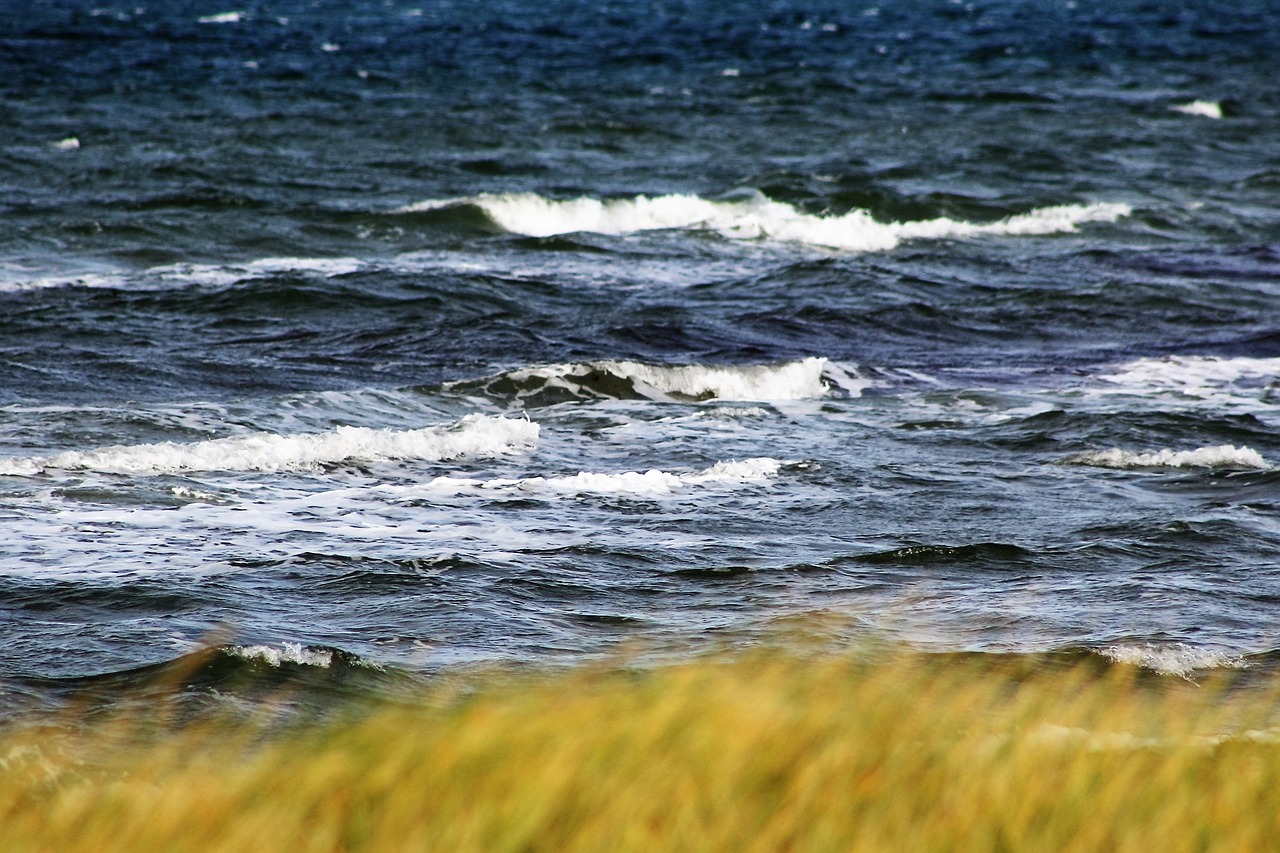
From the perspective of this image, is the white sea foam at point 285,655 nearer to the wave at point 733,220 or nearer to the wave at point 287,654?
the wave at point 287,654

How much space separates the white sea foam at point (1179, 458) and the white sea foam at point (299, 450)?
361 cm

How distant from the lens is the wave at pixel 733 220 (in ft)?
70.4

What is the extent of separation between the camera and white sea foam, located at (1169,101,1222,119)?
35.6m

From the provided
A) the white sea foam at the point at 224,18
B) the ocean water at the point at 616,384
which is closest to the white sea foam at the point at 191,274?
the ocean water at the point at 616,384

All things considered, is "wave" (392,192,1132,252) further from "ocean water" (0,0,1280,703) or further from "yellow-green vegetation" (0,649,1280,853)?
"yellow-green vegetation" (0,649,1280,853)

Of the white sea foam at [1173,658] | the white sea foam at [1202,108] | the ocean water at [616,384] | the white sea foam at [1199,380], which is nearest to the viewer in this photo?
the white sea foam at [1173,658]

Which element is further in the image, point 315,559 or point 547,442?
point 547,442

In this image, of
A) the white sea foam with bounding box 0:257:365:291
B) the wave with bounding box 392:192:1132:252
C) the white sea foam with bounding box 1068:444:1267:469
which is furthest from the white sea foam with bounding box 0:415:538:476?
the wave with bounding box 392:192:1132:252

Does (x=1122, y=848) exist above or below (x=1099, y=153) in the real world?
above

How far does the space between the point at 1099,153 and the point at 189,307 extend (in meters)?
18.9

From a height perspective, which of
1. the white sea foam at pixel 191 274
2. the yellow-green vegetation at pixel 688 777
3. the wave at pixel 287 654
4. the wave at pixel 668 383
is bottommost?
the wave at pixel 668 383

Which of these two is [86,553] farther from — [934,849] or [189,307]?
[189,307]

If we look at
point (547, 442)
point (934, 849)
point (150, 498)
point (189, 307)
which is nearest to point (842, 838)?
point (934, 849)

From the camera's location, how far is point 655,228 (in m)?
21.8
